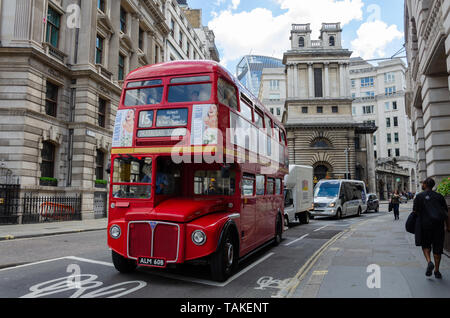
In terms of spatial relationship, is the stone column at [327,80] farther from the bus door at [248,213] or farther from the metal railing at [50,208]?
the bus door at [248,213]

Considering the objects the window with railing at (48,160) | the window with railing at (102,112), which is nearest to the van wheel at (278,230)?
the window with railing at (48,160)

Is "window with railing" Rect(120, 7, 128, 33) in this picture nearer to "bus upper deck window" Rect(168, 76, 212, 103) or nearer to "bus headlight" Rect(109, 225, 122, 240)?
"bus upper deck window" Rect(168, 76, 212, 103)

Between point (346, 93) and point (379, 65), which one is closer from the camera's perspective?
point (346, 93)

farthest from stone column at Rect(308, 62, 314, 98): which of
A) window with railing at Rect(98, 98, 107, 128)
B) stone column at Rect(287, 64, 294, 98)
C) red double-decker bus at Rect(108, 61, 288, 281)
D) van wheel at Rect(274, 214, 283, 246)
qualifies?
red double-decker bus at Rect(108, 61, 288, 281)

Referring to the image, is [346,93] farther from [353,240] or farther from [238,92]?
[238,92]

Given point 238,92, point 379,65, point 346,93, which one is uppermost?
point 379,65

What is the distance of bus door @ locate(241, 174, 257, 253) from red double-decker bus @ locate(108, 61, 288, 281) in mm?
47

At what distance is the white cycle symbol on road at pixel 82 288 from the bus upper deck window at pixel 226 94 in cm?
398

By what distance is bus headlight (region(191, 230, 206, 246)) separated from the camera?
620 centimetres

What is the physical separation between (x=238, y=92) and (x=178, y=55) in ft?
118

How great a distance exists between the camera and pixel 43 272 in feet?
23.7

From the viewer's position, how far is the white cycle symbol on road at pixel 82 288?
5.68 meters
